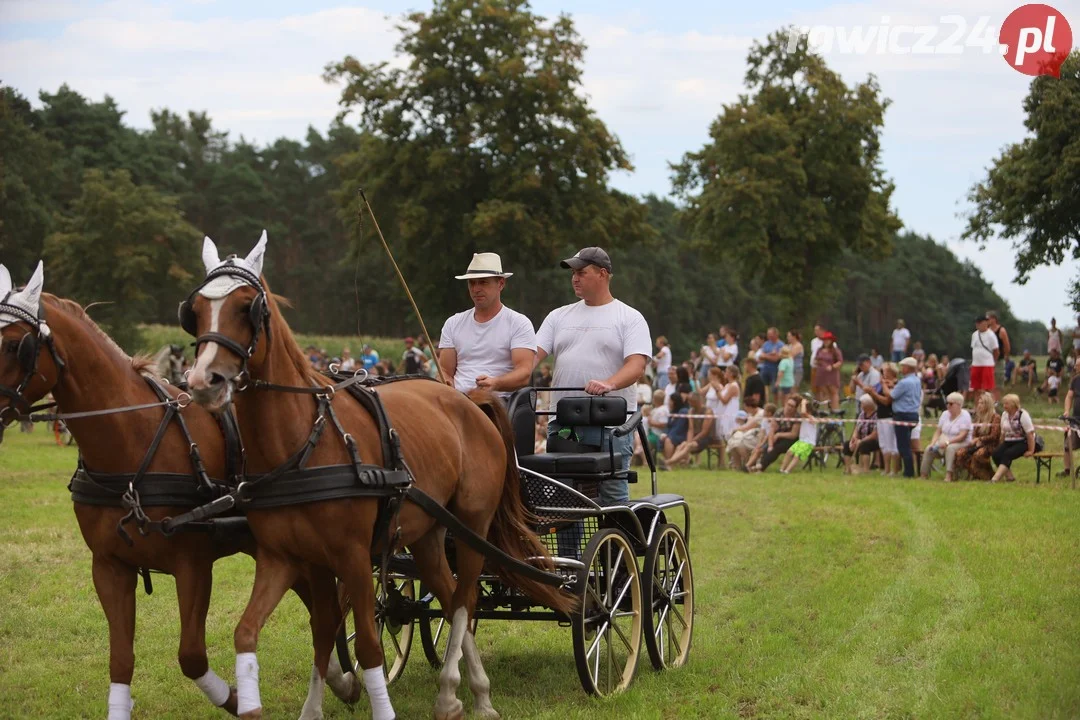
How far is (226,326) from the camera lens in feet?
15.4

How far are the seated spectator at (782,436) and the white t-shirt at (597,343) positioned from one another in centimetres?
1142

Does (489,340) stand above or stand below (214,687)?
above

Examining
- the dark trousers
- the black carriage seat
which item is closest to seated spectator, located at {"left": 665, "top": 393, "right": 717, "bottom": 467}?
the dark trousers

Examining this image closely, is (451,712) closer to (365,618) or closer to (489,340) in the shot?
(365,618)

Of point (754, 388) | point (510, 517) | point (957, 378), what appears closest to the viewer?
point (510, 517)

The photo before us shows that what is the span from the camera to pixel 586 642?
6613mm

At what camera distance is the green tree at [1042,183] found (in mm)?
24594

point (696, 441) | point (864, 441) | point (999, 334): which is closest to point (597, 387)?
point (864, 441)

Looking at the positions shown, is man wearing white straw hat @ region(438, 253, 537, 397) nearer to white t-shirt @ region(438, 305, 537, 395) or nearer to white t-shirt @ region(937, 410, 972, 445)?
white t-shirt @ region(438, 305, 537, 395)

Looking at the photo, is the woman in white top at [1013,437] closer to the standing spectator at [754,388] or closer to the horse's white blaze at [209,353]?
the standing spectator at [754,388]

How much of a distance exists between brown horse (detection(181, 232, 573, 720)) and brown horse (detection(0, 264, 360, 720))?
18.8 inches

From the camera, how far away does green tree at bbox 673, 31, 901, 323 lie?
134 feet

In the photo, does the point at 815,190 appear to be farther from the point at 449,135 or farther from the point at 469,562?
the point at 469,562

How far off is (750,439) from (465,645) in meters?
13.3
